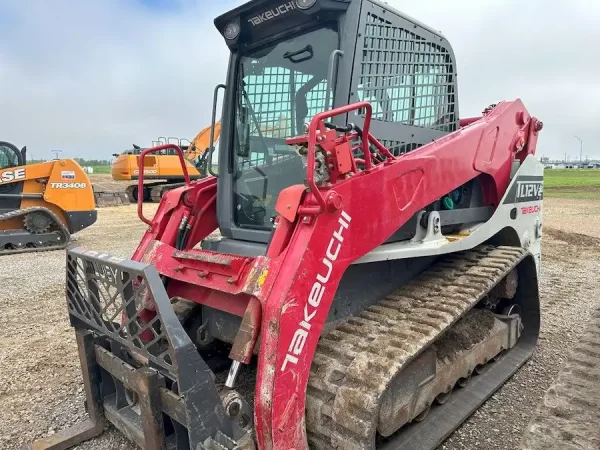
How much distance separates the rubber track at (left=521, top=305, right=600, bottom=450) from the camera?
6.14 feet

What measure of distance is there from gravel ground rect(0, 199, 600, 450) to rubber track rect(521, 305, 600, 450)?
870 mm

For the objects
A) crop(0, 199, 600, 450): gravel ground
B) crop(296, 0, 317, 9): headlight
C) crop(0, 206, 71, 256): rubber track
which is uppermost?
crop(296, 0, 317, 9): headlight

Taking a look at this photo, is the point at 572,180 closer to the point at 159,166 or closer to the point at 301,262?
the point at 159,166

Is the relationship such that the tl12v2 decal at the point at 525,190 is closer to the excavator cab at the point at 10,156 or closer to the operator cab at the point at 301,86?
the operator cab at the point at 301,86

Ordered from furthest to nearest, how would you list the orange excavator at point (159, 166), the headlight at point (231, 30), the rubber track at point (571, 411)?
1. the orange excavator at point (159, 166)
2. the headlight at point (231, 30)
3. the rubber track at point (571, 411)

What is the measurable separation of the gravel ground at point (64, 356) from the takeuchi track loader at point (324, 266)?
0.59 ft

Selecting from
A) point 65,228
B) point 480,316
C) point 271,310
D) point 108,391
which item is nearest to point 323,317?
point 271,310

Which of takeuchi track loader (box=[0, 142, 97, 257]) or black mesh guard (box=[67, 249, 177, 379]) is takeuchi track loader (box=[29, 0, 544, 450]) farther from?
takeuchi track loader (box=[0, 142, 97, 257])

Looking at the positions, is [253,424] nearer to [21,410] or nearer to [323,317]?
[323,317]

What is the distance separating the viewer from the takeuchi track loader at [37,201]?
9.85m

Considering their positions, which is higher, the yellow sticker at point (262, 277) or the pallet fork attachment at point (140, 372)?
the yellow sticker at point (262, 277)

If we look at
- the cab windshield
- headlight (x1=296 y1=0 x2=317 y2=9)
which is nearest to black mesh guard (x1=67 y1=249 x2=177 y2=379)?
the cab windshield

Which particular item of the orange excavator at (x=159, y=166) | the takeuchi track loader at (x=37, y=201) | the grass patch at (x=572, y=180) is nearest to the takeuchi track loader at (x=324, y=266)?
the takeuchi track loader at (x=37, y=201)

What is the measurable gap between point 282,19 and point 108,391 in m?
2.55
